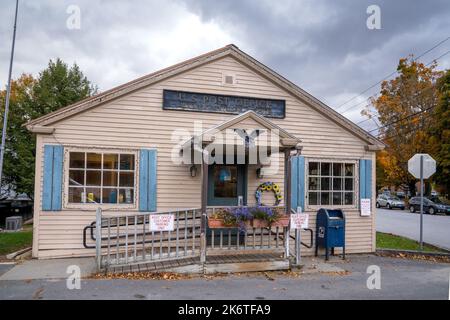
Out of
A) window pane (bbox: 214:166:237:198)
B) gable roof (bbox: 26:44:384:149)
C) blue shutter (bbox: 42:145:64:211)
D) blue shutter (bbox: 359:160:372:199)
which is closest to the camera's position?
blue shutter (bbox: 42:145:64:211)

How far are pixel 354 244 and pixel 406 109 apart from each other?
81.9 ft

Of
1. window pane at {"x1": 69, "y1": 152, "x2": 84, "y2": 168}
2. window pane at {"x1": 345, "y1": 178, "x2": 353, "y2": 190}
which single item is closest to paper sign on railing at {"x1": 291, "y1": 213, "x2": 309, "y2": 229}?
window pane at {"x1": 345, "y1": 178, "x2": 353, "y2": 190}

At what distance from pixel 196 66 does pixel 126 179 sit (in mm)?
3319

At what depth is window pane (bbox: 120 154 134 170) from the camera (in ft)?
29.6

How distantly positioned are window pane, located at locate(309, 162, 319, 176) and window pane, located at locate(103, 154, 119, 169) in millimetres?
5056

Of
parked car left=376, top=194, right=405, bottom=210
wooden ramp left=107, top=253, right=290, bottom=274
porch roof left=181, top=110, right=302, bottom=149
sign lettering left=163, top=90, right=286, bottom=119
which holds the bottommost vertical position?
parked car left=376, top=194, right=405, bottom=210

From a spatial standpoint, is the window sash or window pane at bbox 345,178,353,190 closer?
the window sash

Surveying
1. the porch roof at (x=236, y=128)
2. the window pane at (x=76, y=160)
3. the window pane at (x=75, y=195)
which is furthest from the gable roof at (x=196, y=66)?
the porch roof at (x=236, y=128)

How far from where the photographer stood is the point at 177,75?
9453 mm

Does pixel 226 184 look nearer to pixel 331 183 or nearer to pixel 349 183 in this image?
pixel 331 183

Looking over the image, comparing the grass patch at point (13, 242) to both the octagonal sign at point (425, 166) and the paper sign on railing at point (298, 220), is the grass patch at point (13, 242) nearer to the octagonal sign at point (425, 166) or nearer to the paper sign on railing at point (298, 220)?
the paper sign on railing at point (298, 220)

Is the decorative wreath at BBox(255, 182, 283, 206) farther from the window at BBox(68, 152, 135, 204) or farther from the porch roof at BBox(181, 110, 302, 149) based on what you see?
the window at BBox(68, 152, 135, 204)

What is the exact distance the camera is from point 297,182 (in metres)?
9.98

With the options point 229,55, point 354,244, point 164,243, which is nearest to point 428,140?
point 354,244
